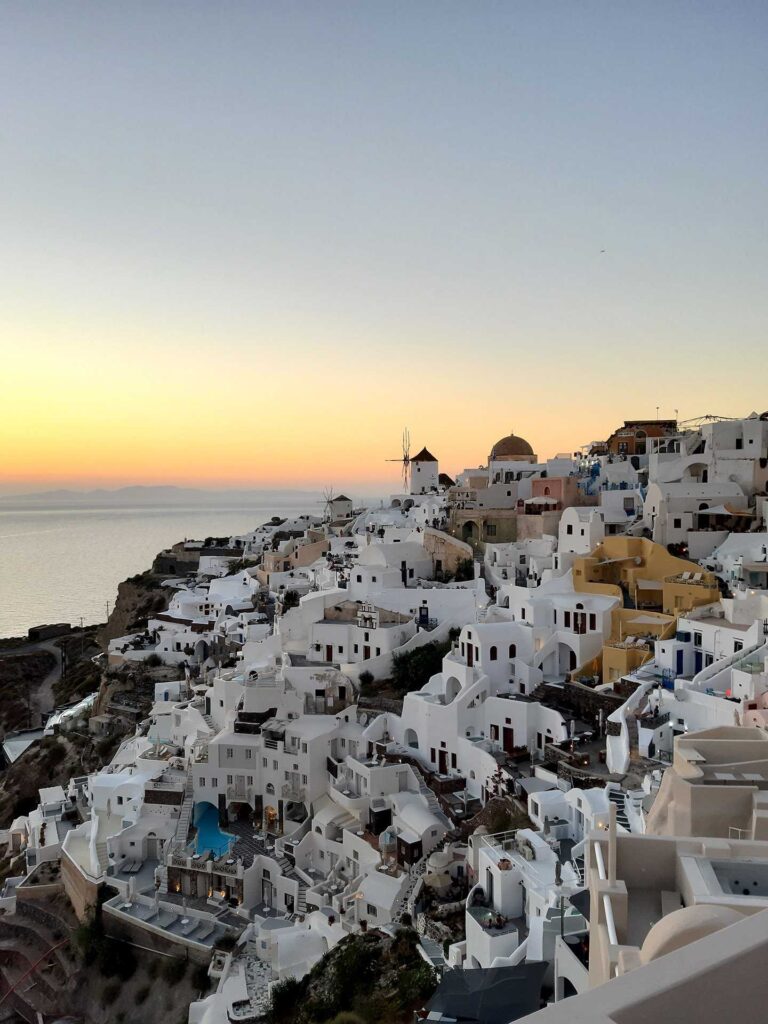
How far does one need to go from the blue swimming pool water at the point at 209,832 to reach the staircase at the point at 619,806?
9.18 metres

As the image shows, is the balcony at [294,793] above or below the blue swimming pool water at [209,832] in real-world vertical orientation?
above

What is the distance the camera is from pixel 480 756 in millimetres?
14938

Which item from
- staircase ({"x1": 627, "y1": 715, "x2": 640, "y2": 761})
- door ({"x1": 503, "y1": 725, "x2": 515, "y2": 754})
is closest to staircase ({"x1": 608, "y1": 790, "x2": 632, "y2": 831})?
staircase ({"x1": 627, "y1": 715, "x2": 640, "y2": 761})

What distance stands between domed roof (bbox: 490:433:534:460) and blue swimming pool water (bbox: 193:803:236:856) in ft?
73.8

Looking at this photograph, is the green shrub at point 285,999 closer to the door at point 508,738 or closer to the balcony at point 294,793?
the balcony at point 294,793

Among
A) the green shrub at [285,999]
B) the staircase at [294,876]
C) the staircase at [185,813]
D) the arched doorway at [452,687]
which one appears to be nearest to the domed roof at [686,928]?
the green shrub at [285,999]

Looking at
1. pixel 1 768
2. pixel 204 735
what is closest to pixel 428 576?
pixel 204 735

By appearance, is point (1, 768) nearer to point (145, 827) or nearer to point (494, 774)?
point (145, 827)

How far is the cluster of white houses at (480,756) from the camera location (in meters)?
6.86

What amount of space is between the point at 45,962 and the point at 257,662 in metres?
8.47

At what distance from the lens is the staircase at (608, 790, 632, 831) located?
31.0ft

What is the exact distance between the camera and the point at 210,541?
4988 centimetres

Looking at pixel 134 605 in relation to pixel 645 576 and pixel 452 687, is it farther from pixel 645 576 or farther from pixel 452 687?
pixel 645 576

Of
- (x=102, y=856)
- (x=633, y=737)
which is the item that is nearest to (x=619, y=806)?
(x=633, y=737)
